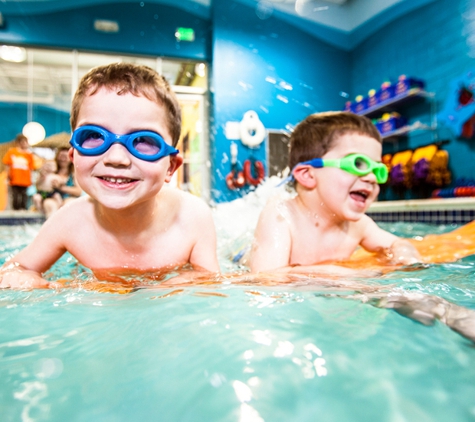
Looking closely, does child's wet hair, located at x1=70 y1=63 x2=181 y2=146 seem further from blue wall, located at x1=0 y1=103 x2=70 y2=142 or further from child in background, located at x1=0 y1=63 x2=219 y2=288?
blue wall, located at x1=0 y1=103 x2=70 y2=142

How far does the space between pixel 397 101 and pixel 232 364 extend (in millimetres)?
8212

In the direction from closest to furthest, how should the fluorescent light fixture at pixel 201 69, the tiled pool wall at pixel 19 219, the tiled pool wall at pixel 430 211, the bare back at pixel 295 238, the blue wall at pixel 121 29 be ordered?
the bare back at pixel 295 238 → the tiled pool wall at pixel 430 211 → the tiled pool wall at pixel 19 219 → the blue wall at pixel 121 29 → the fluorescent light fixture at pixel 201 69

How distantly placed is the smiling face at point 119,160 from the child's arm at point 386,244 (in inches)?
53.6

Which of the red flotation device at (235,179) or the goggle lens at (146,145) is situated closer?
the goggle lens at (146,145)

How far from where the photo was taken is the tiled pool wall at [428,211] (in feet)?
16.3

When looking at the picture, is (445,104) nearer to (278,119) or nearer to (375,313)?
(278,119)

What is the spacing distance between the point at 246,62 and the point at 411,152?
4.30m

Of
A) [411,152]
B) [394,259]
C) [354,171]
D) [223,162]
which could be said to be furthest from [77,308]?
[223,162]

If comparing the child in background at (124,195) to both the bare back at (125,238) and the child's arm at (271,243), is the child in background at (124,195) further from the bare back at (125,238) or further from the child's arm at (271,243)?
the child's arm at (271,243)

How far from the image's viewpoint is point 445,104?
720 cm

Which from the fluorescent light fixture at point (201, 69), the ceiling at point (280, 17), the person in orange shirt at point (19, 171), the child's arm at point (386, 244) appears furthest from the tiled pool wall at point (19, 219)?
the child's arm at point (386, 244)

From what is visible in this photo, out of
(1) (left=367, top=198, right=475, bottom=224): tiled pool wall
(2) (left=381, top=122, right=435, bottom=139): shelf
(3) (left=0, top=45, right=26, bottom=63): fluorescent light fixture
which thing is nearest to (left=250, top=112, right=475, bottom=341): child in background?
(1) (left=367, top=198, right=475, bottom=224): tiled pool wall

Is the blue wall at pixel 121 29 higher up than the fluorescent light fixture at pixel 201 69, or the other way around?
the blue wall at pixel 121 29

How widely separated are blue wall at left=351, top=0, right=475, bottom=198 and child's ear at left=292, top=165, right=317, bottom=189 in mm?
5572
